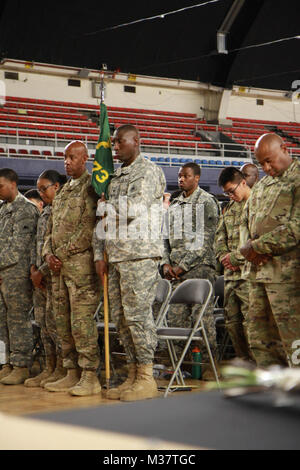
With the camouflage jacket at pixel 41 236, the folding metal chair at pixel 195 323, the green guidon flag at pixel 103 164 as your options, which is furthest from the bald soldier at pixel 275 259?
the camouflage jacket at pixel 41 236

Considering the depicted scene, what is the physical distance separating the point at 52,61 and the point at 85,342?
1433cm

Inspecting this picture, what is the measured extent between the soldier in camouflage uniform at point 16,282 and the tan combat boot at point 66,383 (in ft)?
2.01

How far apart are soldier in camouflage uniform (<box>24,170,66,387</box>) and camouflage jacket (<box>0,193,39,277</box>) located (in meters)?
0.10

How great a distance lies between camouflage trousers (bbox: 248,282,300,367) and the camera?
298cm

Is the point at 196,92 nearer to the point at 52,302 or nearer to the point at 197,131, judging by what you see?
the point at 197,131

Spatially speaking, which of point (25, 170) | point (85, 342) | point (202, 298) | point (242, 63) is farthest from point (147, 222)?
point (242, 63)

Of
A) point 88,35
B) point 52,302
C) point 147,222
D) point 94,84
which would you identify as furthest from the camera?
point 94,84

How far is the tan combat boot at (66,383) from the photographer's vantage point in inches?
165

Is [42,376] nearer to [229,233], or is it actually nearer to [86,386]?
[86,386]

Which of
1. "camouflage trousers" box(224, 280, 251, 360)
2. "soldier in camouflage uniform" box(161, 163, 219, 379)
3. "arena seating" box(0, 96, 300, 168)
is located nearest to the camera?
"camouflage trousers" box(224, 280, 251, 360)

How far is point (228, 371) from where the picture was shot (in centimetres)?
77

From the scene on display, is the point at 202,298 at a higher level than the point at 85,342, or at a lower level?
higher

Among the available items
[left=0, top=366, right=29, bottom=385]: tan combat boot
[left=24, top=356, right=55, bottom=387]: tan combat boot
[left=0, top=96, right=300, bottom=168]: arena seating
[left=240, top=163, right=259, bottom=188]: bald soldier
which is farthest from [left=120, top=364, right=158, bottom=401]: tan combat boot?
[left=0, top=96, right=300, bottom=168]: arena seating

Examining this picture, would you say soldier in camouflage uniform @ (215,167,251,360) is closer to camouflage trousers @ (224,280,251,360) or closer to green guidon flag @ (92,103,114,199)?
camouflage trousers @ (224,280,251,360)
